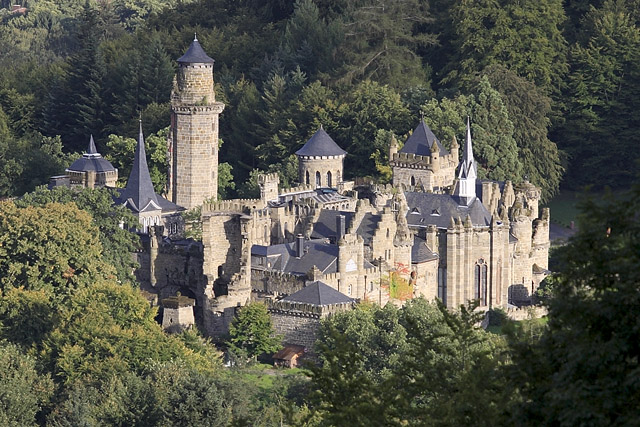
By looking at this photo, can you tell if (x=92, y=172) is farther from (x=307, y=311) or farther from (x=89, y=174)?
(x=307, y=311)

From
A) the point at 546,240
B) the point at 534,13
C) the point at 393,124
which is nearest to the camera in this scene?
the point at 546,240

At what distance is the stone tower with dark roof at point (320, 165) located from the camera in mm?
88125

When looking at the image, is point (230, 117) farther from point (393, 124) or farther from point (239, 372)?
point (239, 372)

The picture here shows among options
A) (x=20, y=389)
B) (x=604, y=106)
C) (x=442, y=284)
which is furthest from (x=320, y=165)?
(x=20, y=389)

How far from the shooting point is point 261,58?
117 m

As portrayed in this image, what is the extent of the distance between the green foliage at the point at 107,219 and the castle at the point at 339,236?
1134mm

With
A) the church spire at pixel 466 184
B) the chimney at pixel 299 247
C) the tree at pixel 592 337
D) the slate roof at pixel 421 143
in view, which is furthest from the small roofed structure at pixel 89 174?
the tree at pixel 592 337

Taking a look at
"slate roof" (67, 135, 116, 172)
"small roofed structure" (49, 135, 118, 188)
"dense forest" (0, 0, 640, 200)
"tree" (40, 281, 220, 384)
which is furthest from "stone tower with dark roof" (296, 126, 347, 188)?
"tree" (40, 281, 220, 384)

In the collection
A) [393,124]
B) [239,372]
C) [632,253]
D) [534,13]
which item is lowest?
[239,372]

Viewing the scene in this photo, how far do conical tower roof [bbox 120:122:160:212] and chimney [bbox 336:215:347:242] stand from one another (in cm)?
1225

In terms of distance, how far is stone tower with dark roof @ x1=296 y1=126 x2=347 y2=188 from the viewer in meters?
88.1

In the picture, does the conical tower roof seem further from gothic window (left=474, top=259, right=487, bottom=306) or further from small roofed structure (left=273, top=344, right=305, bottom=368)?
small roofed structure (left=273, top=344, right=305, bottom=368)

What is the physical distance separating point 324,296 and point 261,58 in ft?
156

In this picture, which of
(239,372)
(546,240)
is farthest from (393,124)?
(239,372)
